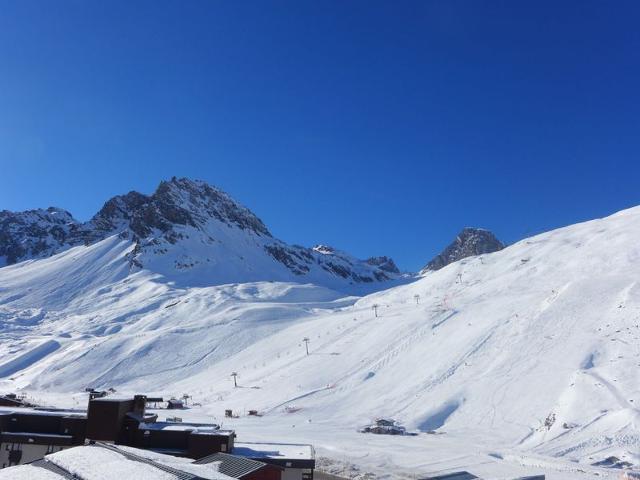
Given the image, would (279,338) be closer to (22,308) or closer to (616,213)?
(616,213)

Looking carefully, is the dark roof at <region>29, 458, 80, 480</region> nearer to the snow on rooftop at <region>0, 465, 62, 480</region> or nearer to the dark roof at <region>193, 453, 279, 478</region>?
the snow on rooftop at <region>0, 465, 62, 480</region>

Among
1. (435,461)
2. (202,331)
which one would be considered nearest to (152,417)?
(435,461)

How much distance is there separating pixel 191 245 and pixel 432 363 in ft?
405

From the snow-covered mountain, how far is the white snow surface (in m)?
42.4

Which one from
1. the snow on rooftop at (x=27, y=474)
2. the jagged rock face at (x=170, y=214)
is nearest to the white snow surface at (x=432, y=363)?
the snow on rooftop at (x=27, y=474)

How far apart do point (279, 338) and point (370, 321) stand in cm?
1397

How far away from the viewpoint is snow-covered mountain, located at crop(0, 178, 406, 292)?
14825cm

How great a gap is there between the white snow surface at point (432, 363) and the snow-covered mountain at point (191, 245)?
139 feet

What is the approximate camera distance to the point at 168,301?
113 meters

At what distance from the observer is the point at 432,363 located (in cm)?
4606

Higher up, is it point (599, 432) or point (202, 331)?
point (202, 331)

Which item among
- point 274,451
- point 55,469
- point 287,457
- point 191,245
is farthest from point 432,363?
point 191,245

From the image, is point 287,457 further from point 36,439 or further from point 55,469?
point 55,469

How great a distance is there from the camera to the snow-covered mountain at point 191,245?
148250mm
